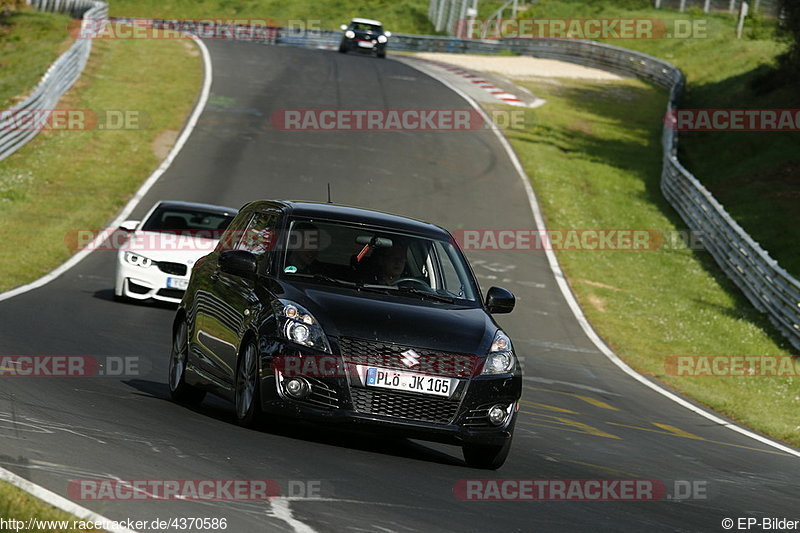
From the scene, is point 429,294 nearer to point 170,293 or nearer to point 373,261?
point 373,261

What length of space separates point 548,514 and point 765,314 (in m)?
17.2

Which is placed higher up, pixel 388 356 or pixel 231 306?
pixel 388 356

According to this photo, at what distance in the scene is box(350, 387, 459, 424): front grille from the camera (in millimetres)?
8695

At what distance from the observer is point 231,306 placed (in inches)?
387

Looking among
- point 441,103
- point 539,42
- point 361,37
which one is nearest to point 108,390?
point 441,103

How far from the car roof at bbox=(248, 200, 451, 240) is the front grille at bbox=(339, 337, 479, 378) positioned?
62.6 inches

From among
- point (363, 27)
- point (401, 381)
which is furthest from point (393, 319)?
point (363, 27)

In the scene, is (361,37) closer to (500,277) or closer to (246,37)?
(246,37)

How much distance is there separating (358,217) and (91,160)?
2337cm

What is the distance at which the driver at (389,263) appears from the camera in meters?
9.70

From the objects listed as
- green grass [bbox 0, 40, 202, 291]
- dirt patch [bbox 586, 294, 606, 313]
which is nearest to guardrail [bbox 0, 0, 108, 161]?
green grass [bbox 0, 40, 202, 291]

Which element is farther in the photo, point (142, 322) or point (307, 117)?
point (307, 117)

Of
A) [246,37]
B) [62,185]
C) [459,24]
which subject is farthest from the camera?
[459,24]

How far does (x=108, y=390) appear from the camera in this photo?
10.9 m
